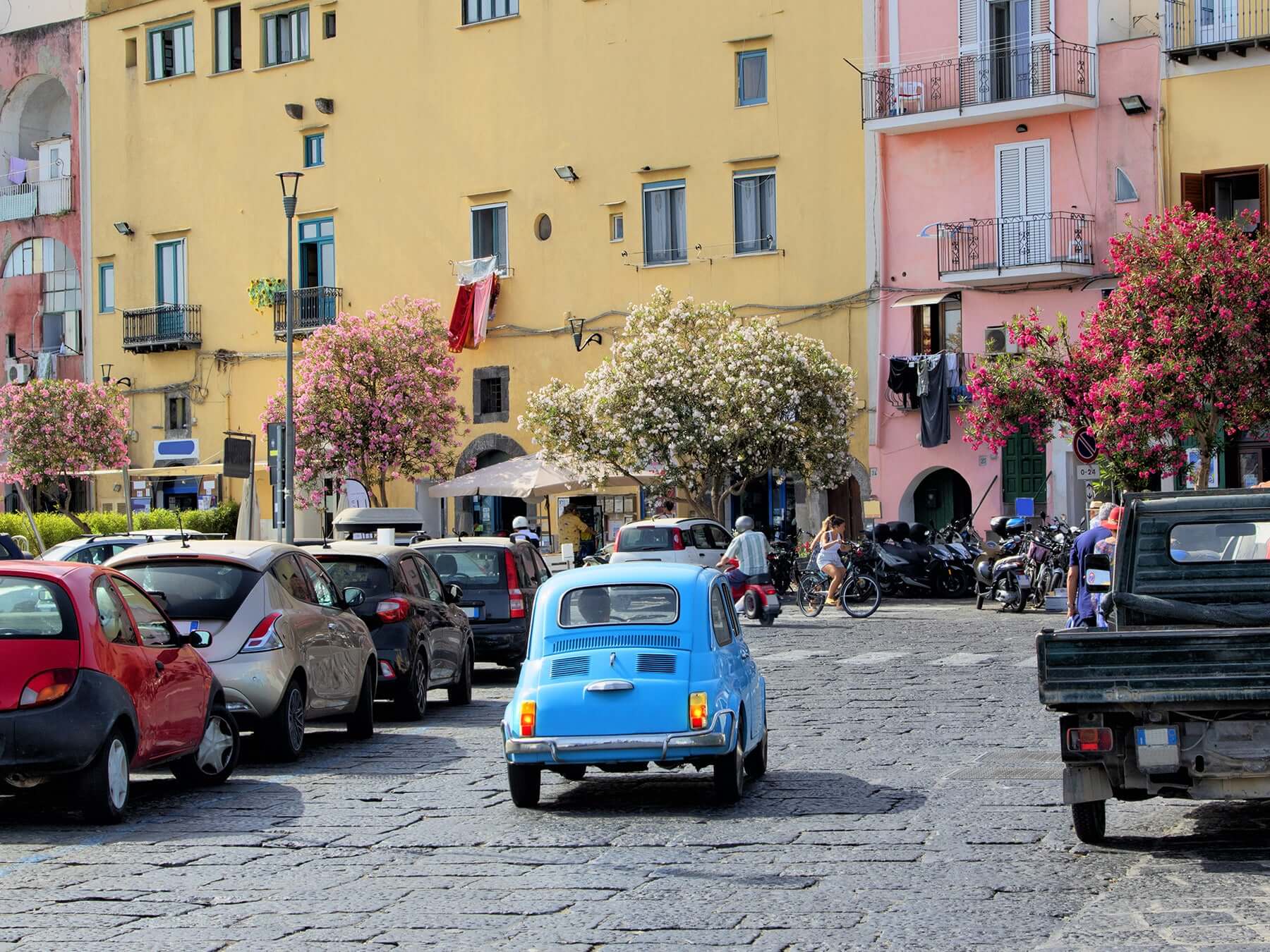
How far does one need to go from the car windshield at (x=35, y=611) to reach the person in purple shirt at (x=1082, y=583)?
1008 centimetres

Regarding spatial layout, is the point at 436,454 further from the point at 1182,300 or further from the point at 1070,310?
the point at 1182,300

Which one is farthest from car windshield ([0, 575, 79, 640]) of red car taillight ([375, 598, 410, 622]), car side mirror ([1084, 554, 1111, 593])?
red car taillight ([375, 598, 410, 622])

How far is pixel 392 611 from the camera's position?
649 inches

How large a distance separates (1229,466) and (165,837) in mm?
28893

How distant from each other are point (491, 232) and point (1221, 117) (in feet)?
56.9

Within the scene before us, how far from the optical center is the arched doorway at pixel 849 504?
135ft

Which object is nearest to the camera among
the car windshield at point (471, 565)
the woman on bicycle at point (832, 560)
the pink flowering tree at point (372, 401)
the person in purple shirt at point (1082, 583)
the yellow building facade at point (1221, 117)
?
the person in purple shirt at point (1082, 583)

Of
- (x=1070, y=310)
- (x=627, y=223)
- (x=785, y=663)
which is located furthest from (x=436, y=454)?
(x=785, y=663)

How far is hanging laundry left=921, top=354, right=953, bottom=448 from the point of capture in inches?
1513

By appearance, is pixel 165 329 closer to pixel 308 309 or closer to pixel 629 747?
pixel 308 309


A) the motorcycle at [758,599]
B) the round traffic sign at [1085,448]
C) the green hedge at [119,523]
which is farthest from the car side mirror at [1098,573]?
the green hedge at [119,523]

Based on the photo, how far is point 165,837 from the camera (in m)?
10.3

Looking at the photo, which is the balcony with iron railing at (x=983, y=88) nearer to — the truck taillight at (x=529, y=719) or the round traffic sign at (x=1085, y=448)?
the round traffic sign at (x=1085, y=448)

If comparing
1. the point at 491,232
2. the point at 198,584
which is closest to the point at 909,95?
the point at 491,232
